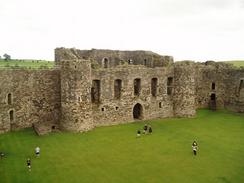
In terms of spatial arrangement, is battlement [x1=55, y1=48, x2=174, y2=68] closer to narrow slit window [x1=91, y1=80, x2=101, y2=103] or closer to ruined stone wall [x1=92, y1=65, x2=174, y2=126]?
ruined stone wall [x1=92, y1=65, x2=174, y2=126]

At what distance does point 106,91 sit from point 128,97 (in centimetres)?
299

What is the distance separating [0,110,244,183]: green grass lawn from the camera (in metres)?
28.2

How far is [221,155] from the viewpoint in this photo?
32938 mm

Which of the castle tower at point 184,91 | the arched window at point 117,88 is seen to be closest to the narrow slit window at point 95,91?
the arched window at point 117,88

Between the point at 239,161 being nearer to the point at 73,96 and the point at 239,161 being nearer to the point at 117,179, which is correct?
the point at 117,179

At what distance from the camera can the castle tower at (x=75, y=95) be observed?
130ft

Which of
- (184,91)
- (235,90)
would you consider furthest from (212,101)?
(184,91)

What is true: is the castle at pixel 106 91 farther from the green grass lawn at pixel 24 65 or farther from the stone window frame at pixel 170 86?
the green grass lawn at pixel 24 65

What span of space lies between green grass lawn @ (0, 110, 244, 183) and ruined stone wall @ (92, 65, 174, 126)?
1.64m

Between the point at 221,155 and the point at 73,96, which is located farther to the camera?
the point at 73,96

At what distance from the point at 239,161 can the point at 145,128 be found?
12190 mm

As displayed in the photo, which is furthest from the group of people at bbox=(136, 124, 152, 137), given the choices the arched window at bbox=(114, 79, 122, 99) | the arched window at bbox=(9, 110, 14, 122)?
the arched window at bbox=(9, 110, 14, 122)

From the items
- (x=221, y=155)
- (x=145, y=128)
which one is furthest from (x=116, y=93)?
(x=221, y=155)

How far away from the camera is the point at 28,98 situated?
41.1 meters
